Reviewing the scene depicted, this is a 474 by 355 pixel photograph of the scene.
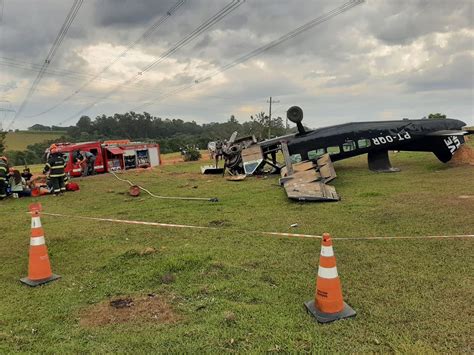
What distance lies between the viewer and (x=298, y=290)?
14.9 ft

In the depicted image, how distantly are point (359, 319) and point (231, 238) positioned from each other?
3456 millimetres

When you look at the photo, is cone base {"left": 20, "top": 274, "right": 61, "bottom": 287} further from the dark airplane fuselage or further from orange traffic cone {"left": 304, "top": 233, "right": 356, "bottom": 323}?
the dark airplane fuselage

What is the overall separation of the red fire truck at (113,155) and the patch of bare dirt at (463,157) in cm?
1986

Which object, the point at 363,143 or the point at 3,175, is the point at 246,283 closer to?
the point at 3,175

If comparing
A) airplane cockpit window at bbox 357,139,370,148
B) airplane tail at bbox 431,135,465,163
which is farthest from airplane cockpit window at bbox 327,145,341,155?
airplane tail at bbox 431,135,465,163

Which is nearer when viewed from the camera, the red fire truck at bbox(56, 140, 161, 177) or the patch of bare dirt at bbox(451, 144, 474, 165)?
the patch of bare dirt at bbox(451, 144, 474, 165)

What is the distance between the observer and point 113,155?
25.8 m

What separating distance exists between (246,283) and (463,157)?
15116 mm

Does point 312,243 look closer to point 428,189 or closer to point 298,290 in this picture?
point 298,290

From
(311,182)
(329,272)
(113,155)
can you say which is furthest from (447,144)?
(113,155)

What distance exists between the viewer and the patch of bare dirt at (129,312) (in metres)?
4.00

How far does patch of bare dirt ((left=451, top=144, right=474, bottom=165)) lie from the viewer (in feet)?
52.9

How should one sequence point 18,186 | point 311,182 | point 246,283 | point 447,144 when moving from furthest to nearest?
1. point 447,144
2. point 18,186
3. point 311,182
4. point 246,283

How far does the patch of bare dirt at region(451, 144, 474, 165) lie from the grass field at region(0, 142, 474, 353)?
7605mm
